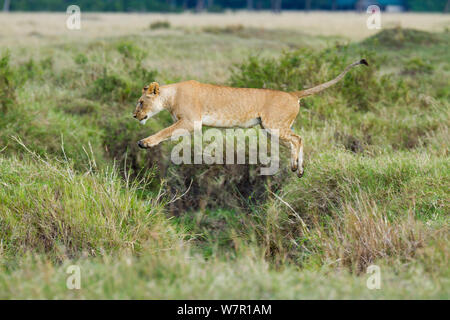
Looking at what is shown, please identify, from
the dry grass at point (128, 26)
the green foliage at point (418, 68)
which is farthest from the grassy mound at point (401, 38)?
the green foliage at point (418, 68)

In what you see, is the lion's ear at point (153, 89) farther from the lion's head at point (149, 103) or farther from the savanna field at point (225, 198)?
the savanna field at point (225, 198)

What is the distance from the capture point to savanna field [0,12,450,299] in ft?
17.7

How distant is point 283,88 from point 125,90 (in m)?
3.13

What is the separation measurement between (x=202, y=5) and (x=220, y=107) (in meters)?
64.6

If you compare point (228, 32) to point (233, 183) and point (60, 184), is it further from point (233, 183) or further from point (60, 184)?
point (60, 184)

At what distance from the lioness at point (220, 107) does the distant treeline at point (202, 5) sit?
189 ft

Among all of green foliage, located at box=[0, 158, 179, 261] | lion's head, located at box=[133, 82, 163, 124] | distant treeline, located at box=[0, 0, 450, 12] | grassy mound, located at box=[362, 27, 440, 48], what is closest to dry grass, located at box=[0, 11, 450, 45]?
grassy mound, located at box=[362, 27, 440, 48]

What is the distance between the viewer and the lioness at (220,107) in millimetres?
6645

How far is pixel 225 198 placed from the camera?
10.5m

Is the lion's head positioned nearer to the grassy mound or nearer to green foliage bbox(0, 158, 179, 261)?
green foliage bbox(0, 158, 179, 261)

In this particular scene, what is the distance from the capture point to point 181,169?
10.8 meters
